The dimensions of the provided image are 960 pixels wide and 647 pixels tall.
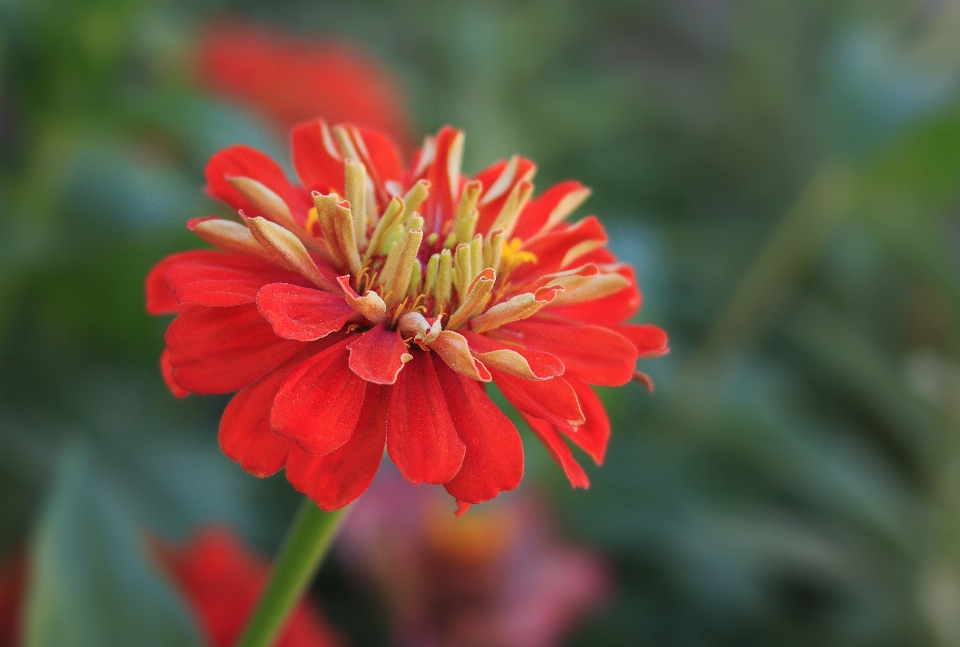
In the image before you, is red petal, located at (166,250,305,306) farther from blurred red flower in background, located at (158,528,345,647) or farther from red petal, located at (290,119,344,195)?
blurred red flower in background, located at (158,528,345,647)

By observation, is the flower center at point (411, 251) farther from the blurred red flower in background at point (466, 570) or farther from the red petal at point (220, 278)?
the blurred red flower in background at point (466, 570)

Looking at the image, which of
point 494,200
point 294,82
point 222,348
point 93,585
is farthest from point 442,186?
point 294,82

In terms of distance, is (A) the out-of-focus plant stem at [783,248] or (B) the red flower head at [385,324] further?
(A) the out-of-focus plant stem at [783,248]

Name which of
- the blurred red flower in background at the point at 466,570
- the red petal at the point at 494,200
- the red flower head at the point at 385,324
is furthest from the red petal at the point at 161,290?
the blurred red flower in background at the point at 466,570

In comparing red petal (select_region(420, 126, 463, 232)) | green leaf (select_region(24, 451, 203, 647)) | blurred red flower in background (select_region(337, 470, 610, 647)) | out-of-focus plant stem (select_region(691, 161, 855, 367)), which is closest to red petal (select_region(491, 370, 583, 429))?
red petal (select_region(420, 126, 463, 232))

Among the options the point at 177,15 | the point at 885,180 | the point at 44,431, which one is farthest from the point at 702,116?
the point at 44,431

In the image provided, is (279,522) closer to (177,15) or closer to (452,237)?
(452,237)
